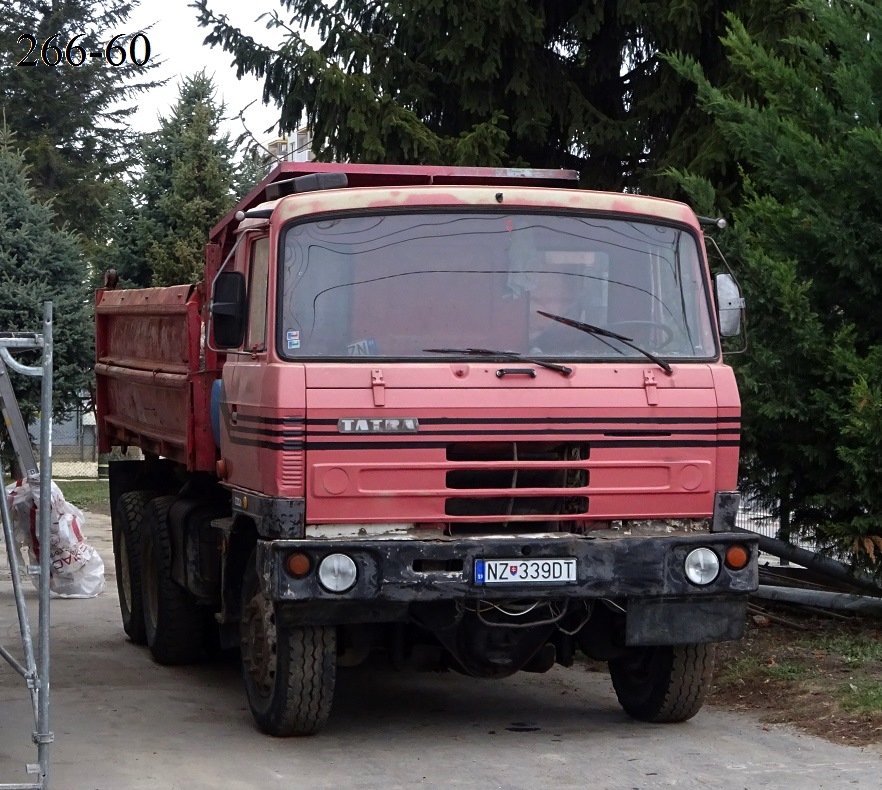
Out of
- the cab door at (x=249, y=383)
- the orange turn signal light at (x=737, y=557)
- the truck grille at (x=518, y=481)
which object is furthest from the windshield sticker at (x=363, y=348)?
the orange turn signal light at (x=737, y=557)

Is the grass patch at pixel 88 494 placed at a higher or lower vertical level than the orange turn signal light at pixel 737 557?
lower

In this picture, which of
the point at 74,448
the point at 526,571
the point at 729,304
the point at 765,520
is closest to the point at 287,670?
the point at 526,571

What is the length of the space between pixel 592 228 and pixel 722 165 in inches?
264

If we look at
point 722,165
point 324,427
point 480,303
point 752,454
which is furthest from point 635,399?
point 722,165

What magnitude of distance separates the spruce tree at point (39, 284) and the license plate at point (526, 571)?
1726 centimetres

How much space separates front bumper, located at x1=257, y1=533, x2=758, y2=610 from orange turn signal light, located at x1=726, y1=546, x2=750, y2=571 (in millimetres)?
63

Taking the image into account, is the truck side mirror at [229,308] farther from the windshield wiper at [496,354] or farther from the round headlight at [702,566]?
the round headlight at [702,566]

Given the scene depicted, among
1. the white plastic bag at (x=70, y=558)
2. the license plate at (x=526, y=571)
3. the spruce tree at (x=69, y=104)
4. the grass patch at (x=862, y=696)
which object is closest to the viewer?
the license plate at (x=526, y=571)

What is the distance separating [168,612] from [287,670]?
2.93 meters

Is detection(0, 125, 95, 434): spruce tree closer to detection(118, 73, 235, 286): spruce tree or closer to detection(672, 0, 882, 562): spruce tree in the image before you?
detection(118, 73, 235, 286): spruce tree

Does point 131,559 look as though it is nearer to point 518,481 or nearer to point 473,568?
point 518,481

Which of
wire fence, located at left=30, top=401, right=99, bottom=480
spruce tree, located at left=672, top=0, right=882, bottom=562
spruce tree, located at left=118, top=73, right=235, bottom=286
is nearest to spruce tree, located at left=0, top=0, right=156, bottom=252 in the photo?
wire fence, located at left=30, top=401, right=99, bottom=480

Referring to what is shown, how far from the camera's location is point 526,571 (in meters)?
6.95

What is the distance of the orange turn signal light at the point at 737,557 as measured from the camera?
7258 mm
